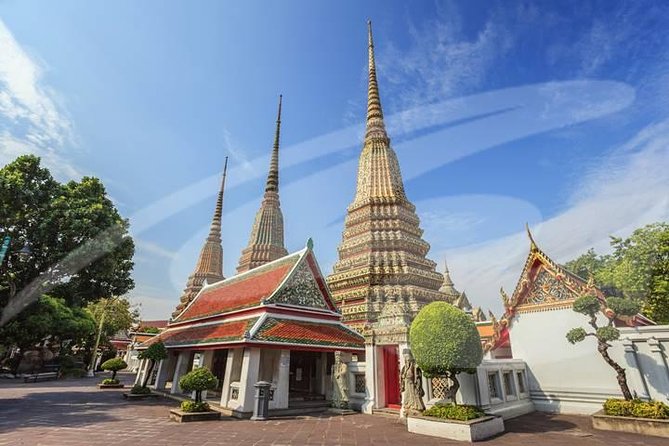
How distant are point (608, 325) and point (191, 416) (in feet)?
41.9

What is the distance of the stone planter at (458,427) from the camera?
8.32 metres

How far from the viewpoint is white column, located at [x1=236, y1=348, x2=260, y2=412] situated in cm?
1135

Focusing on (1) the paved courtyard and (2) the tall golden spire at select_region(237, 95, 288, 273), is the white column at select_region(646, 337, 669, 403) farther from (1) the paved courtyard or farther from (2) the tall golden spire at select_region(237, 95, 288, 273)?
(2) the tall golden spire at select_region(237, 95, 288, 273)

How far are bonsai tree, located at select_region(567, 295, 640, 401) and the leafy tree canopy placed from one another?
11.4ft

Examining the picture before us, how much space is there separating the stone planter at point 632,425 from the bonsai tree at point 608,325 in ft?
2.91

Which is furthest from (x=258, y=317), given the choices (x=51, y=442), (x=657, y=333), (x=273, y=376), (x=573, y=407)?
(x=657, y=333)

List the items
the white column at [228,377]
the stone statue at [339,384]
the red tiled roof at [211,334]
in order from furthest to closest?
the stone statue at [339,384] < the red tiled roof at [211,334] < the white column at [228,377]

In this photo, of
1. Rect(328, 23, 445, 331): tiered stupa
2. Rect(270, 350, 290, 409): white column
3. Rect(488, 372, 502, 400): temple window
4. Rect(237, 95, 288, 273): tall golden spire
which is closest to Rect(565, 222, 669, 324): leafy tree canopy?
Rect(488, 372, 502, 400): temple window

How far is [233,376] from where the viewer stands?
13.0 metres

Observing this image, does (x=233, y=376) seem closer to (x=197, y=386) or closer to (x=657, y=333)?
(x=197, y=386)

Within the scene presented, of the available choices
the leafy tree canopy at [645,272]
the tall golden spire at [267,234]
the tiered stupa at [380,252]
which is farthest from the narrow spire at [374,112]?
the leafy tree canopy at [645,272]

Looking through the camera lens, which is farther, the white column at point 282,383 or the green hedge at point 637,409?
the white column at point 282,383

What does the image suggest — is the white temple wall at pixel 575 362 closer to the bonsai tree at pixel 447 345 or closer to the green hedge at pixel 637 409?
the green hedge at pixel 637 409

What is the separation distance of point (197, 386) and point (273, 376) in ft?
9.99
